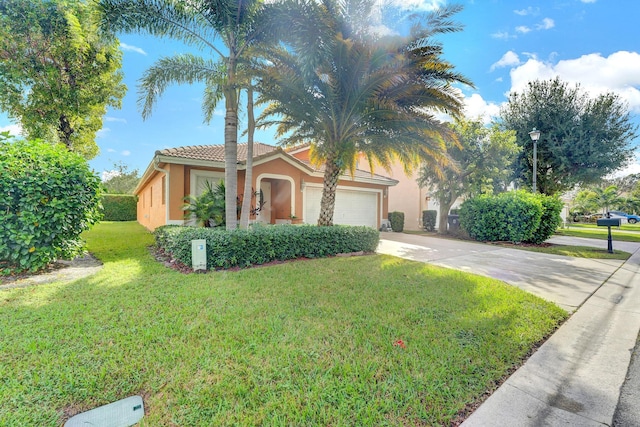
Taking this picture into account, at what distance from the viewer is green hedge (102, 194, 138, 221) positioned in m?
24.9

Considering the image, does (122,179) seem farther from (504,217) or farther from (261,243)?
(504,217)

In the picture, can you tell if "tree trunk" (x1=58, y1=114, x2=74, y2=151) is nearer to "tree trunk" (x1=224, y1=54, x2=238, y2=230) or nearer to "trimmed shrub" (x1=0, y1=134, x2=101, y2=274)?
"trimmed shrub" (x1=0, y1=134, x2=101, y2=274)

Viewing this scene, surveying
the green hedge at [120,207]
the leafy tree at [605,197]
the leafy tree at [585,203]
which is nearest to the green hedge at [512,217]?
the green hedge at [120,207]

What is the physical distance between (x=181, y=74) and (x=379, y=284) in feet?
26.5

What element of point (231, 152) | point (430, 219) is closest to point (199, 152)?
point (231, 152)

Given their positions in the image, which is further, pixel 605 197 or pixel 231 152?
pixel 605 197

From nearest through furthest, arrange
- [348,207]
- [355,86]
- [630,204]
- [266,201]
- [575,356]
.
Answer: [575,356], [355,86], [266,201], [348,207], [630,204]

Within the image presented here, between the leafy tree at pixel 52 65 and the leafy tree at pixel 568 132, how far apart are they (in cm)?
2516

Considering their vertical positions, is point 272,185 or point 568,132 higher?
point 568,132

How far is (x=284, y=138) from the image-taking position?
471 inches

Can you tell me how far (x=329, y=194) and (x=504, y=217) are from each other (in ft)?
28.9

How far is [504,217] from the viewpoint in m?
12.7

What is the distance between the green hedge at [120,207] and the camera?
2494 cm

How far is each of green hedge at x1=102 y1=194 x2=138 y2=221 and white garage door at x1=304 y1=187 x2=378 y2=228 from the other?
19.6 metres
